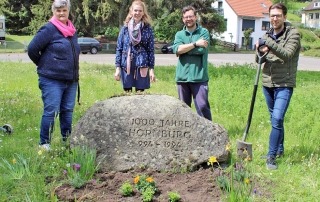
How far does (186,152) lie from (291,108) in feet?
14.0

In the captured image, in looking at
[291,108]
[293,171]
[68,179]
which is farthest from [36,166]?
[291,108]

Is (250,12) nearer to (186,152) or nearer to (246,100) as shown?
(246,100)

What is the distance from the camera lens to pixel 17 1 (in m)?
48.2

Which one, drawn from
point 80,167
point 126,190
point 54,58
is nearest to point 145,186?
point 126,190

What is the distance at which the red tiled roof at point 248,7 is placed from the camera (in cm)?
6138

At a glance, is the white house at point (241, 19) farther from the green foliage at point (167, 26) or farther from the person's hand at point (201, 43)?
the person's hand at point (201, 43)

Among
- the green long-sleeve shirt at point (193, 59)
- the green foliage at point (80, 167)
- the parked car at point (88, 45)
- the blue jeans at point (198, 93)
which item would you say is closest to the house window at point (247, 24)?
the parked car at point (88, 45)

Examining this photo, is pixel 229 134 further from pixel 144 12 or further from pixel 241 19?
pixel 241 19

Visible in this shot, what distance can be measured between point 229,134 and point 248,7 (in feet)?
196

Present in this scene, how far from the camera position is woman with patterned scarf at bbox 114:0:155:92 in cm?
557

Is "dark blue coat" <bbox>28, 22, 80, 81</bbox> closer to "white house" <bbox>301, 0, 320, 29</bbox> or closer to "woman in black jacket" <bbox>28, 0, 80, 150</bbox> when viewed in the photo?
"woman in black jacket" <bbox>28, 0, 80, 150</bbox>

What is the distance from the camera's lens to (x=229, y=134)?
671 cm

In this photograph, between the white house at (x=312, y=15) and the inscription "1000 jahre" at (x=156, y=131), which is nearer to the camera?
the inscription "1000 jahre" at (x=156, y=131)

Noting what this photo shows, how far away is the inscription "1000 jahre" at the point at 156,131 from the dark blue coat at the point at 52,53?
1138 mm
